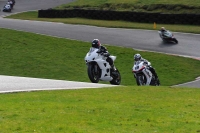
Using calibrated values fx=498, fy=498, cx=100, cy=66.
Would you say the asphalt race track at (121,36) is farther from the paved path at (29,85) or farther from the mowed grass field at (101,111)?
the mowed grass field at (101,111)

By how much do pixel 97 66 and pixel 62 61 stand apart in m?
6.85

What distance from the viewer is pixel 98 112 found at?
8273 mm

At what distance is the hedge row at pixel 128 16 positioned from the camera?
113 ft

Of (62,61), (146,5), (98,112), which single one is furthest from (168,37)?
(98,112)

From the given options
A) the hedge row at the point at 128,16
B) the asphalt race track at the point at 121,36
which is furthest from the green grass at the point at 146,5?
the asphalt race track at the point at 121,36

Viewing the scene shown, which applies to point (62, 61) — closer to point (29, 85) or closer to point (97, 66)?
point (97, 66)

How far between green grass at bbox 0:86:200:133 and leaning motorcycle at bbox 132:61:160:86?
17.3 feet

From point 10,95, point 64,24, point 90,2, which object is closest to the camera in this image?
point 10,95

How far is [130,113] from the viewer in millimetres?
8297

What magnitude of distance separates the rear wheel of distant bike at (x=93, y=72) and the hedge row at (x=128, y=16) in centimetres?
1882

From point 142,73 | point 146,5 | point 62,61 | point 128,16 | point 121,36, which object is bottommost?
point 62,61

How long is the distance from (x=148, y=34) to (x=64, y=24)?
775 centimetres

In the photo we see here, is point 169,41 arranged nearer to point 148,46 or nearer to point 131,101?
point 148,46

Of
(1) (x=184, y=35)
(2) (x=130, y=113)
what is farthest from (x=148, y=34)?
(2) (x=130, y=113)
